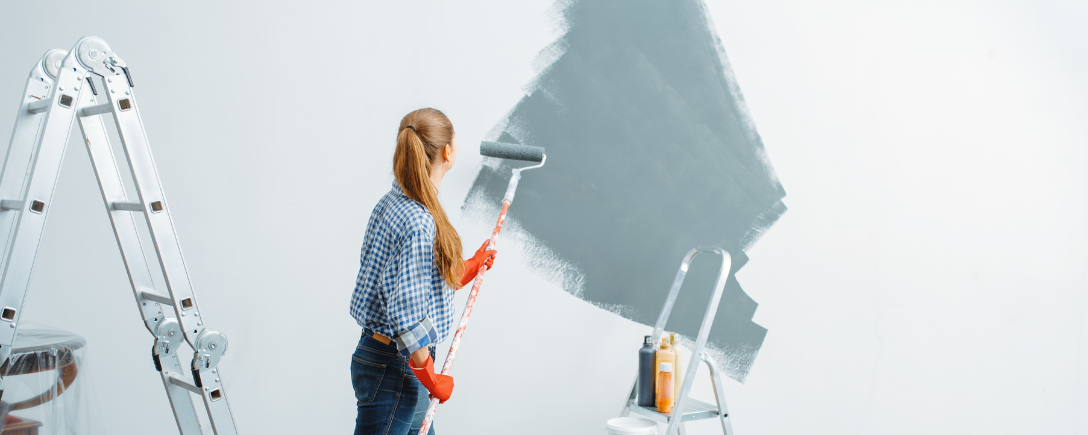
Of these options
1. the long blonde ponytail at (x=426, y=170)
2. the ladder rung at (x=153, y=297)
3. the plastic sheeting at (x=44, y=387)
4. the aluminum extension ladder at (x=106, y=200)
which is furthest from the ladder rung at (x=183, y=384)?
the long blonde ponytail at (x=426, y=170)

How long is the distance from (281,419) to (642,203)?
121 centimetres

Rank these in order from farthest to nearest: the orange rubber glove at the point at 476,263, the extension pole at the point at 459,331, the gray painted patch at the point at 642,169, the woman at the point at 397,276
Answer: the gray painted patch at the point at 642,169, the orange rubber glove at the point at 476,263, the extension pole at the point at 459,331, the woman at the point at 397,276

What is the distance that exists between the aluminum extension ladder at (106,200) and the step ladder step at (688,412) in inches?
41.7

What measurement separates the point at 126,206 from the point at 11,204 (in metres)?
0.15

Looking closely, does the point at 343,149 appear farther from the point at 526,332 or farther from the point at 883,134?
the point at 883,134

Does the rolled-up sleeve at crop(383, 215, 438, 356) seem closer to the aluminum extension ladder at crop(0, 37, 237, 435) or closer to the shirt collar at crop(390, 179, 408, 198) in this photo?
the shirt collar at crop(390, 179, 408, 198)

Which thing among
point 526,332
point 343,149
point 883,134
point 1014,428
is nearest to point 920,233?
point 883,134

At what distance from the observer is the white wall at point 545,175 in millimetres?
1681

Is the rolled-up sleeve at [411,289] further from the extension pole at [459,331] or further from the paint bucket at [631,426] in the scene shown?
the paint bucket at [631,426]

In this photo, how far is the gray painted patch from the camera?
1.96 meters

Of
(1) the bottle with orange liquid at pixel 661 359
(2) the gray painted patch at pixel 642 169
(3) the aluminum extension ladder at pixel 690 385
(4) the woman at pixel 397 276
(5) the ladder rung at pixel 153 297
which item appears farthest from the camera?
(2) the gray painted patch at pixel 642 169

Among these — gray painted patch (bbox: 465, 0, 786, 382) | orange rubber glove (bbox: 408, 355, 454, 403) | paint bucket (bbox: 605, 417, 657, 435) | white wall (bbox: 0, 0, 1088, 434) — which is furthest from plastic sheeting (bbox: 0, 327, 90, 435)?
paint bucket (bbox: 605, 417, 657, 435)

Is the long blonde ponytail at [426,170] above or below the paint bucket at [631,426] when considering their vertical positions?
above

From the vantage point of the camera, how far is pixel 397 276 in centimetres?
120
